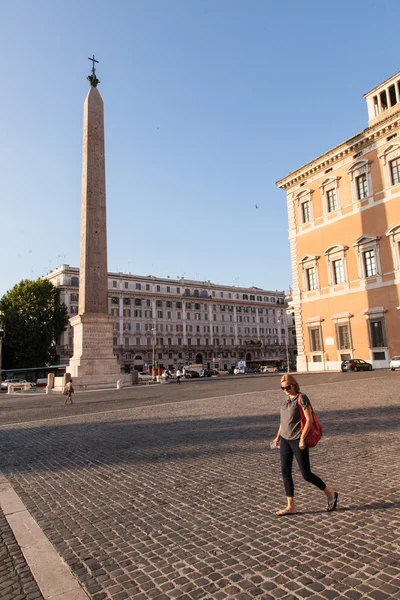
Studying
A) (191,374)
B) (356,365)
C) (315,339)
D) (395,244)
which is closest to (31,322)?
(191,374)

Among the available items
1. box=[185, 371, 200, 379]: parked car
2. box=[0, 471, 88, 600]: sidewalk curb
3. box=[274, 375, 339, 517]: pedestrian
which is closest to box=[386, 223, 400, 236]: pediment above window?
box=[274, 375, 339, 517]: pedestrian

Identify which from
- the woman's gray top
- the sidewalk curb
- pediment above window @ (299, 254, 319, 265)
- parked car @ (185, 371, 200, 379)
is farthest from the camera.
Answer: parked car @ (185, 371, 200, 379)

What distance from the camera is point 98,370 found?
25312 mm

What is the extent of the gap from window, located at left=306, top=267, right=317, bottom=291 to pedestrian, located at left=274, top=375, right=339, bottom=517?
3068 centimetres

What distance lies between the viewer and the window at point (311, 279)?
A: 111 feet

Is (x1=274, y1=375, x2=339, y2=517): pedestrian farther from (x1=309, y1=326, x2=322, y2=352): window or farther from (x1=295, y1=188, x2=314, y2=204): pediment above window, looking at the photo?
(x1=295, y1=188, x2=314, y2=204): pediment above window

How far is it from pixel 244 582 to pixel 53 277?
246ft

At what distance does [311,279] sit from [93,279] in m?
17.6

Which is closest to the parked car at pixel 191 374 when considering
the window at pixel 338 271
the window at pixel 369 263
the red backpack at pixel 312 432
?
the window at pixel 338 271

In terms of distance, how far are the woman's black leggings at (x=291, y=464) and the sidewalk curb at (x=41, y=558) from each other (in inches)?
76.3

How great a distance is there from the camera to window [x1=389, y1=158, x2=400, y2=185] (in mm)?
27897

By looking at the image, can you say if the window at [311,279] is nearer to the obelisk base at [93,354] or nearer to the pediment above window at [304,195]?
the pediment above window at [304,195]

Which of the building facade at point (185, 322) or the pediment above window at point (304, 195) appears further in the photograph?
the building facade at point (185, 322)

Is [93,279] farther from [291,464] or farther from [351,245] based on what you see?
[291,464]
